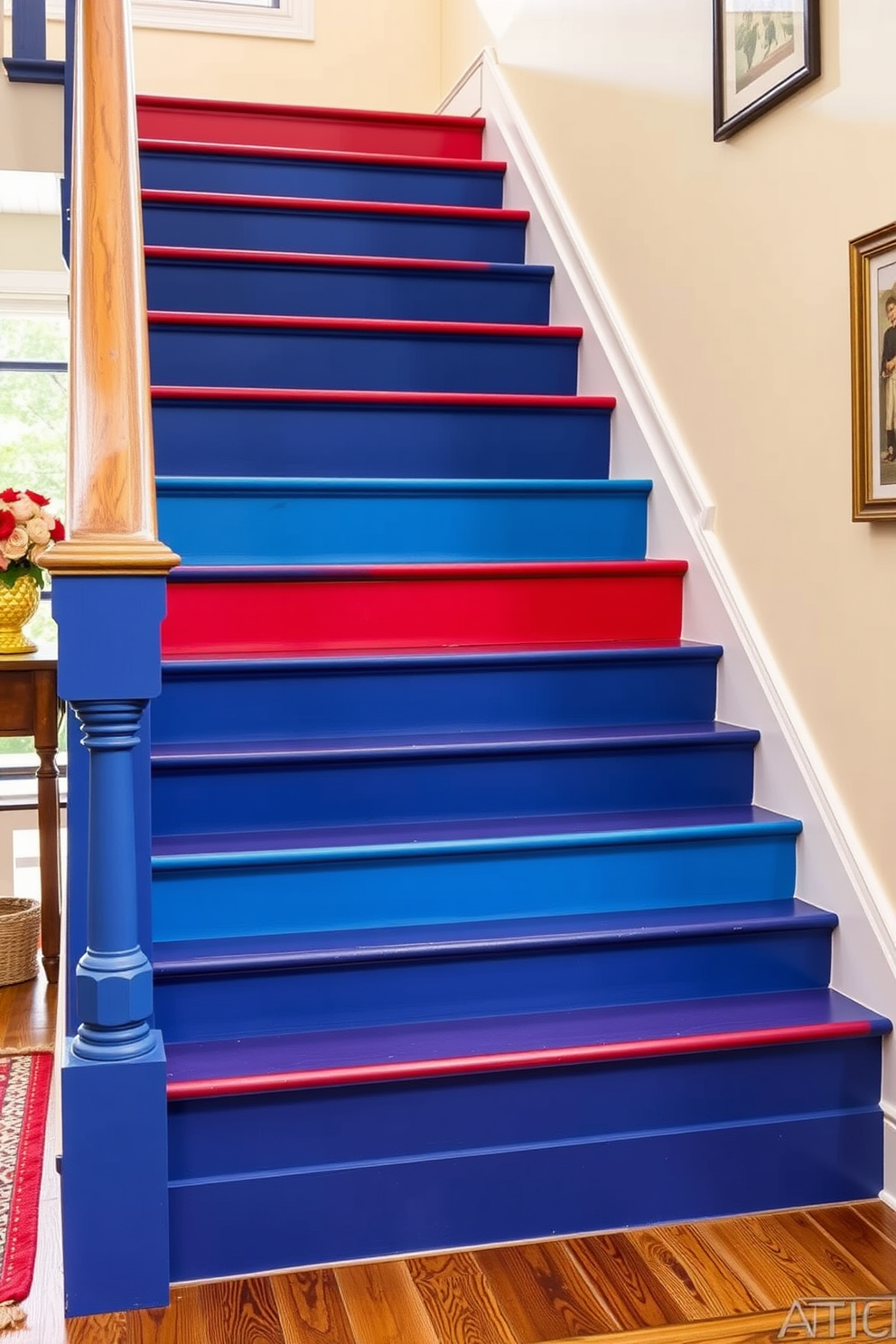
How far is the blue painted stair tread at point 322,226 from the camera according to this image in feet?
10.9

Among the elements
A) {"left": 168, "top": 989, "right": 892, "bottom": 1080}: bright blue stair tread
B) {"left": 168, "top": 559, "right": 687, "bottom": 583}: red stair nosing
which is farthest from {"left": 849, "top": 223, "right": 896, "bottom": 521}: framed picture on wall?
{"left": 168, "top": 989, "right": 892, "bottom": 1080}: bright blue stair tread

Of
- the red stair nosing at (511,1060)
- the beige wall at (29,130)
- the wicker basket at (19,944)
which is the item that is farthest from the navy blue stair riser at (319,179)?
the red stair nosing at (511,1060)

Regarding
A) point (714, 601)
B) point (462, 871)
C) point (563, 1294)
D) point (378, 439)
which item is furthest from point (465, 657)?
point (563, 1294)

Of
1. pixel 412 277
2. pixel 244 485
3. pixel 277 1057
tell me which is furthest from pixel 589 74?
pixel 277 1057

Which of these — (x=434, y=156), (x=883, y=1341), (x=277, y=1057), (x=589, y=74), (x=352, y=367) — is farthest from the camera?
(x=434, y=156)

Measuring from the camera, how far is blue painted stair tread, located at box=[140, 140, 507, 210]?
3482mm

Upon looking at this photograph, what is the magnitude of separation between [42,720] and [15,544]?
0.45 metres

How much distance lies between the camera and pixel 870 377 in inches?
81.3

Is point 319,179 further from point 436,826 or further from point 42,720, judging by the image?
point 436,826

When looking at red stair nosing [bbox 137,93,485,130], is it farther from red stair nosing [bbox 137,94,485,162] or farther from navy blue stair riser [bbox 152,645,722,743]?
navy blue stair riser [bbox 152,645,722,743]

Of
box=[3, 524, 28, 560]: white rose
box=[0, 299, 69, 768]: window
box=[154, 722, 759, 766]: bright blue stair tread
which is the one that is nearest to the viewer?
box=[154, 722, 759, 766]: bright blue stair tread

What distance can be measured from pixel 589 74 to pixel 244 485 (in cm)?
147

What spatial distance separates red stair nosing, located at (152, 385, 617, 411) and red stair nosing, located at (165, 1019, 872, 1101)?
4.91 ft

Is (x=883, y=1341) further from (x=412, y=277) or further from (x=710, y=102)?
(x=412, y=277)
